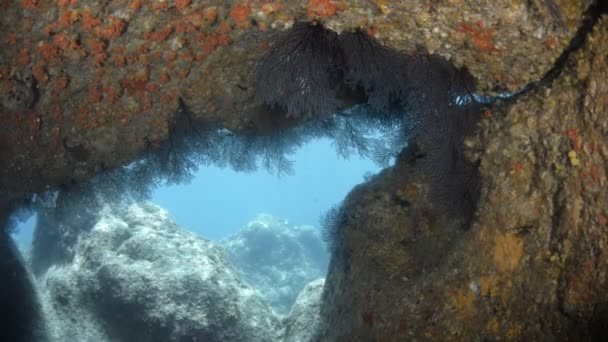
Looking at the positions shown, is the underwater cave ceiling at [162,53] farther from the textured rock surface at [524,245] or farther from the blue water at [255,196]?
the blue water at [255,196]

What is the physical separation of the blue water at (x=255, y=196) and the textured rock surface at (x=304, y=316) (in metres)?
76.7

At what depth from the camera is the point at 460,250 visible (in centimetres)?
376

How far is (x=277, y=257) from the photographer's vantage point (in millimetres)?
26016

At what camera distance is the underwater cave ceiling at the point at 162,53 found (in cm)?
334

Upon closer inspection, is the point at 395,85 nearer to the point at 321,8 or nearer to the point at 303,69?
the point at 303,69

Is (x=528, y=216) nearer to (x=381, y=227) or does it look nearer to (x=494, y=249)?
(x=494, y=249)

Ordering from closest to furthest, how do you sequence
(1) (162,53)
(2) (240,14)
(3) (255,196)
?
(2) (240,14)
(1) (162,53)
(3) (255,196)

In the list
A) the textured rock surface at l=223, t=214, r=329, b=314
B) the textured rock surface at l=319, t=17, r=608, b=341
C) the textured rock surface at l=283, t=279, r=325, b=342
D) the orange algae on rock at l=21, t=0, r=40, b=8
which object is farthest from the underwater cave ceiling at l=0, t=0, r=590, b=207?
the textured rock surface at l=223, t=214, r=329, b=314

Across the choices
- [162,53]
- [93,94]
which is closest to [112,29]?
[162,53]

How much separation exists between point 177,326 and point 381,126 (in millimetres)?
6041

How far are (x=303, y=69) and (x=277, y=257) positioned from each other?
23005 millimetres

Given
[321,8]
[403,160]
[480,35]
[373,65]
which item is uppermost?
[321,8]

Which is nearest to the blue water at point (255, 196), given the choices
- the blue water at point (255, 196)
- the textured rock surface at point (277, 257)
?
the blue water at point (255, 196)

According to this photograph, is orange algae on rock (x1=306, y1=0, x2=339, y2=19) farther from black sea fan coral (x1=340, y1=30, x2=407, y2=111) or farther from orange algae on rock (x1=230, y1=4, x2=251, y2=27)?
orange algae on rock (x1=230, y1=4, x2=251, y2=27)
